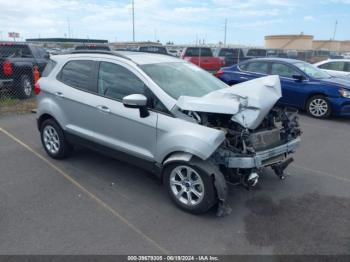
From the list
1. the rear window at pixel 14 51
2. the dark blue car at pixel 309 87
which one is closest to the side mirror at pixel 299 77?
the dark blue car at pixel 309 87

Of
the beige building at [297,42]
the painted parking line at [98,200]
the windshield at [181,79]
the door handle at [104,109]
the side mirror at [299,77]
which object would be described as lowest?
the painted parking line at [98,200]

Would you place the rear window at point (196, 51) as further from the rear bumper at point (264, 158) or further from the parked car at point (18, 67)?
the rear bumper at point (264, 158)

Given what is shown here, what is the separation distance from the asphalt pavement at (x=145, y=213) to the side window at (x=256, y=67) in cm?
480

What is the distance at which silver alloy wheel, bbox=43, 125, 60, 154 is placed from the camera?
203 inches

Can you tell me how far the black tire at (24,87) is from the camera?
1012 centimetres

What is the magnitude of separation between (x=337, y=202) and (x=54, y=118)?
4274mm

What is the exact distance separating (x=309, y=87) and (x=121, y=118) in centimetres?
647

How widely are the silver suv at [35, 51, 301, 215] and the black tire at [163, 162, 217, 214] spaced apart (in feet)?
0.04

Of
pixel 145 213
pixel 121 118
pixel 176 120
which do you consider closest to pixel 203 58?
pixel 121 118

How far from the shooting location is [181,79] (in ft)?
14.3

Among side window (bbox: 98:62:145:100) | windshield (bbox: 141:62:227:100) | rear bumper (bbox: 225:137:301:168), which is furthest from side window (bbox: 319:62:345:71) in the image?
side window (bbox: 98:62:145:100)

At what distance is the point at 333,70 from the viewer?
12531 millimetres

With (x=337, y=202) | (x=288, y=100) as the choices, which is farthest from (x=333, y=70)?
(x=337, y=202)

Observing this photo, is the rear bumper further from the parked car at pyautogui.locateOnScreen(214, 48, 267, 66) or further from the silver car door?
the parked car at pyautogui.locateOnScreen(214, 48, 267, 66)
